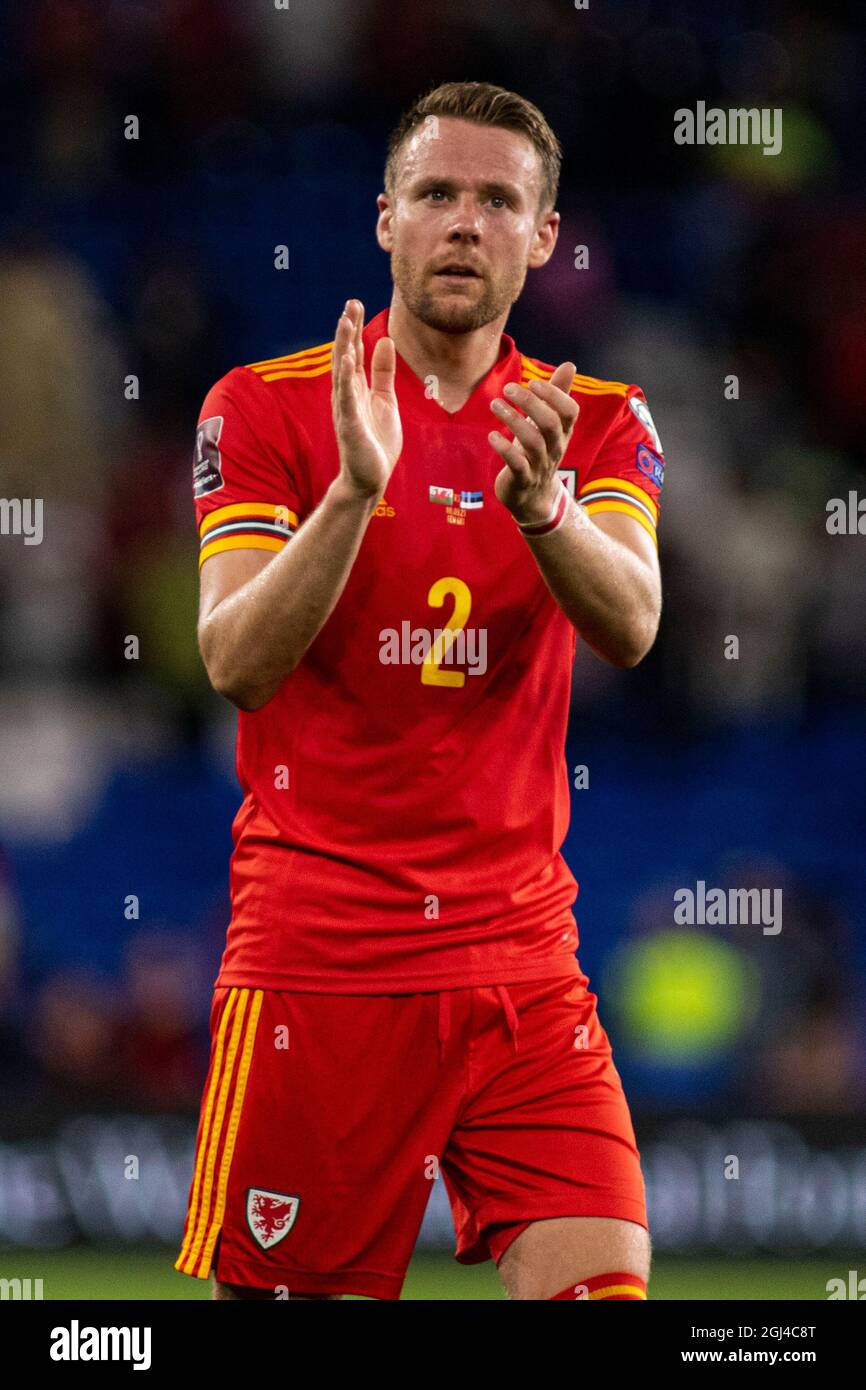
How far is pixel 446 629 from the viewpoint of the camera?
328 cm

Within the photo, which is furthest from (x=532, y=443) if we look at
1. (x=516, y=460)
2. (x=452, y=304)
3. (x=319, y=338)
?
(x=319, y=338)

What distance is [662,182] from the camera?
24.7 ft

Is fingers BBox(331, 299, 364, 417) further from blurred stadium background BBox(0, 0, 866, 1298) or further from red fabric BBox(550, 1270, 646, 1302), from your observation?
blurred stadium background BBox(0, 0, 866, 1298)

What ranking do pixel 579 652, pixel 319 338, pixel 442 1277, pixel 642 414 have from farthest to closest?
pixel 319 338 < pixel 579 652 < pixel 442 1277 < pixel 642 414

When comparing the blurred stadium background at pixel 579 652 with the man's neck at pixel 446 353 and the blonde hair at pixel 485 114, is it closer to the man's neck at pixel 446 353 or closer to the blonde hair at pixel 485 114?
the man's neck at pixel 446 353

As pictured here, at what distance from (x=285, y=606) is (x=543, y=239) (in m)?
1.03

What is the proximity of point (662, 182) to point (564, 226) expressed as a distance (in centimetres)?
46

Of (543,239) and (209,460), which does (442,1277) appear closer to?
(209,460)

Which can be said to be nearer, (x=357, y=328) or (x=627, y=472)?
(x=357, y=328)

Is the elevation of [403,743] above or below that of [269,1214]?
above

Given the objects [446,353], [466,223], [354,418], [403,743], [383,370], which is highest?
[466,223]

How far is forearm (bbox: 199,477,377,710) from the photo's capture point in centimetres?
297

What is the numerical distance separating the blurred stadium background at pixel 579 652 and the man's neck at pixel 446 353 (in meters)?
2.81
